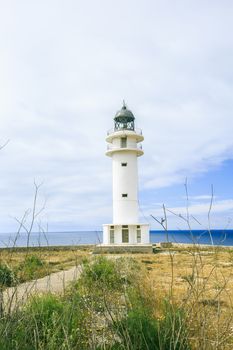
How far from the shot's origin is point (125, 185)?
85.3 feet

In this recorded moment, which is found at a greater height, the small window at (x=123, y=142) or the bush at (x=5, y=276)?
the small window at (x=123, y=142)

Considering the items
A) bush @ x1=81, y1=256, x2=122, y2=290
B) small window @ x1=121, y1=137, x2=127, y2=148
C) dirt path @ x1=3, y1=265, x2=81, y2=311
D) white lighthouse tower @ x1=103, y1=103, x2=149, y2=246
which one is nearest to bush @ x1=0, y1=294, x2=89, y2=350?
dirt path @ x1=3, y1=265, x2=81, y2=311

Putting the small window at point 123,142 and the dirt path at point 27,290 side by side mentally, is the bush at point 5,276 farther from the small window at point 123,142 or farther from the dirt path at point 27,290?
the small window at point 123,142

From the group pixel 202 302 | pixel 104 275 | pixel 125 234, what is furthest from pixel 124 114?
pixel 202 302

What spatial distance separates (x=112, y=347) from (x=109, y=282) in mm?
4283

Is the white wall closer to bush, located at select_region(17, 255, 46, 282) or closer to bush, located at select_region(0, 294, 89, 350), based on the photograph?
bush, located at select_region(17, 255, 46, 282)

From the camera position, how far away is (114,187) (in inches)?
1046

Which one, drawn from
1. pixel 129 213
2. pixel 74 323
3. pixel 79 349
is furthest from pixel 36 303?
pixel 129 213

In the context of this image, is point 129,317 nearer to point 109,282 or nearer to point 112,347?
point 112,347

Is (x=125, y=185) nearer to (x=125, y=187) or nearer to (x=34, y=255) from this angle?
(x=125, y=187)

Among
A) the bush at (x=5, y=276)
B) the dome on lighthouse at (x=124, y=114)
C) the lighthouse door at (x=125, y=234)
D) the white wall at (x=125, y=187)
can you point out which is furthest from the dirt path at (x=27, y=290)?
the dome on lighthouse at (x=124, y=114)

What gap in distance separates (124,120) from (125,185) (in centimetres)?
494

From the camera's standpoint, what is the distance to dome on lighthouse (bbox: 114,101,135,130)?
27562 millimetres

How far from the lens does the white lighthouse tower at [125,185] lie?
25.5 metres
